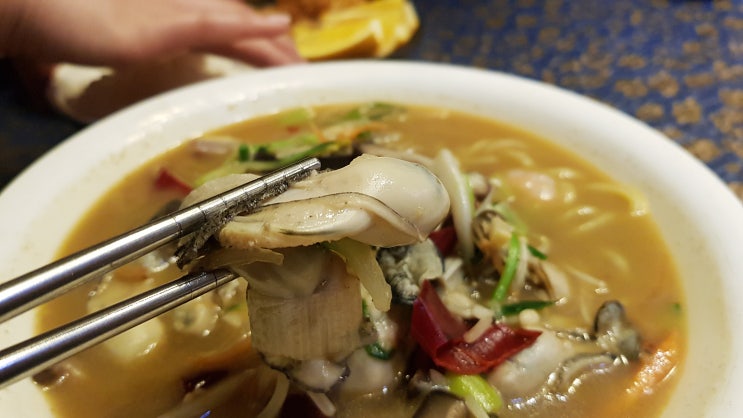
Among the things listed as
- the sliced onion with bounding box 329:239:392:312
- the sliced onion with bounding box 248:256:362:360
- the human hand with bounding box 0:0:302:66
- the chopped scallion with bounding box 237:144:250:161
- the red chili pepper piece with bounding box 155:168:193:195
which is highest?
the sliced onion with bounding box 329:239:392:312

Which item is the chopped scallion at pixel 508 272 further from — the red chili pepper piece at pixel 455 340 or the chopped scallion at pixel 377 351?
the chopped scallion at pixel 377 351

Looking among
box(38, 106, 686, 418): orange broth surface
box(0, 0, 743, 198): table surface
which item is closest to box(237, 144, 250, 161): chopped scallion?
box(38, 106, 686, 418): orange broth surface

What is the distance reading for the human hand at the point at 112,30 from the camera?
283cm

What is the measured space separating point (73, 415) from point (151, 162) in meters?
1.29

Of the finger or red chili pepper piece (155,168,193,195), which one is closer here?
red chili pepper piece (155,168,193,195)

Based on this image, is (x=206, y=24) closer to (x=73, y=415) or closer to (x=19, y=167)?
(x=19, y=167)

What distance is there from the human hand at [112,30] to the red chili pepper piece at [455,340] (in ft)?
6.50

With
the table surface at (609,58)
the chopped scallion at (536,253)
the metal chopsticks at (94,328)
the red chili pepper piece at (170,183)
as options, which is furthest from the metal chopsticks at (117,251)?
the table surface at (609,58)

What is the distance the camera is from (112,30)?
2.90 m

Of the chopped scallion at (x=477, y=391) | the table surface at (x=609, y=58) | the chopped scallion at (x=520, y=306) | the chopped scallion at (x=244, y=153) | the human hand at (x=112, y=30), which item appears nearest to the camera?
the chopped scallion at (x=477, y=391)

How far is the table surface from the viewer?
321 cm

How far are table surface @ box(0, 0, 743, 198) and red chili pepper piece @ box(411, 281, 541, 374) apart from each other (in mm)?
1800

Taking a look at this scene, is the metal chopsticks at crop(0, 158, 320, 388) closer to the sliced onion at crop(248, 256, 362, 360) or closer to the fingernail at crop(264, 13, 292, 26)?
the sliced onion at crop(248, 256, 362, 360)

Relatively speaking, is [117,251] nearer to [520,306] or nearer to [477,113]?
[520,306]
